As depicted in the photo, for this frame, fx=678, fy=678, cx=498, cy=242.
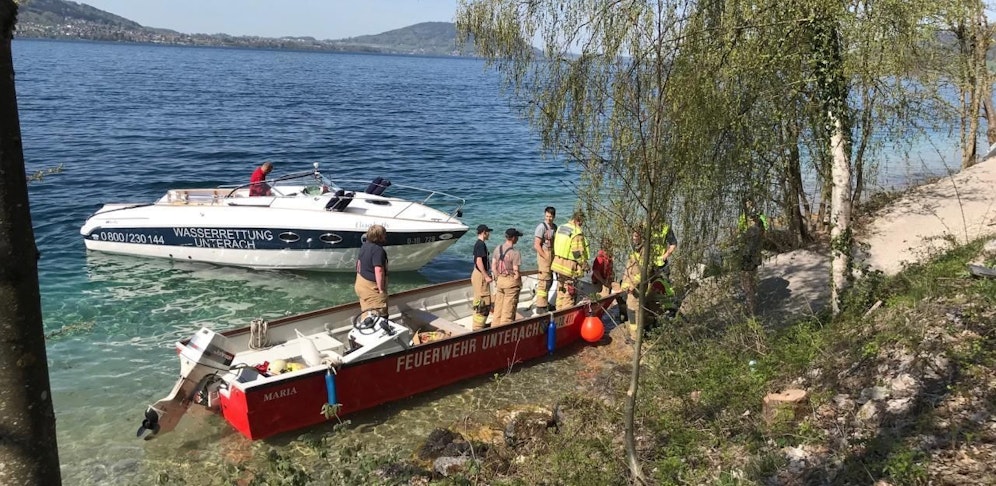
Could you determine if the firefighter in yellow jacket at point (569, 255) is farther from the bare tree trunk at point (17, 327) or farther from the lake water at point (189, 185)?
the bare tree trunk at point (17, 327)

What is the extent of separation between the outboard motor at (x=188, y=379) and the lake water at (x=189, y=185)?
1.38 feet

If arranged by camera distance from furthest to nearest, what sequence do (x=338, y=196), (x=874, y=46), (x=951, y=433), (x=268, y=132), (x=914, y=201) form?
1. (x=268, y=132)
2. (x=914, y=201)
3. (x=338, y=196)
4. (x=874, y=46)
5. (x=951, y=433)

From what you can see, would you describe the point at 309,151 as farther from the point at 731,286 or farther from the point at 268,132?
the point at 731,286

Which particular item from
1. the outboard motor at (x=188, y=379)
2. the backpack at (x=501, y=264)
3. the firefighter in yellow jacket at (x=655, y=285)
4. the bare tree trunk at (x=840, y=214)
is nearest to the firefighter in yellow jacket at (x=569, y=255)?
the firefighter in yellow jacket at (x=655, y=285)

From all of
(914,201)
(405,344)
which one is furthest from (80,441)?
(914,201)

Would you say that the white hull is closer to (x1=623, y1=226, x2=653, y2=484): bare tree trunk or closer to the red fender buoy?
the red fender buoy

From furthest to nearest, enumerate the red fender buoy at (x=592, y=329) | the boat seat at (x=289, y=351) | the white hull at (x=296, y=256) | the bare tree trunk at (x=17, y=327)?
the white hull at (x=296, y=256) < the red fender buoy at (x=592, y=329) < the boat seat at (x=289, y=351) < the bare tree trunk at (x=17, y=327)

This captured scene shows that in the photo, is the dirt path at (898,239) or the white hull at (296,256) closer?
the dirt path at (898,239)

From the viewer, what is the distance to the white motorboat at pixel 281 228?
14.5m

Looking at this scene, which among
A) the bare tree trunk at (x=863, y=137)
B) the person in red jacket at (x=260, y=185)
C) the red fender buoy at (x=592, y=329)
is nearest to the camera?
the bare tree trunk at (x=863, y=137)

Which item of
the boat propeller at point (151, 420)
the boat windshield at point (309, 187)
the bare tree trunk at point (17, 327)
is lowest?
the boat propeller at point (151, 420)

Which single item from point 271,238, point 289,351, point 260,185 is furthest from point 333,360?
point 260,185

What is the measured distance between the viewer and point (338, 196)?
14.6m

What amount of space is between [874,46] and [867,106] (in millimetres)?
2780
